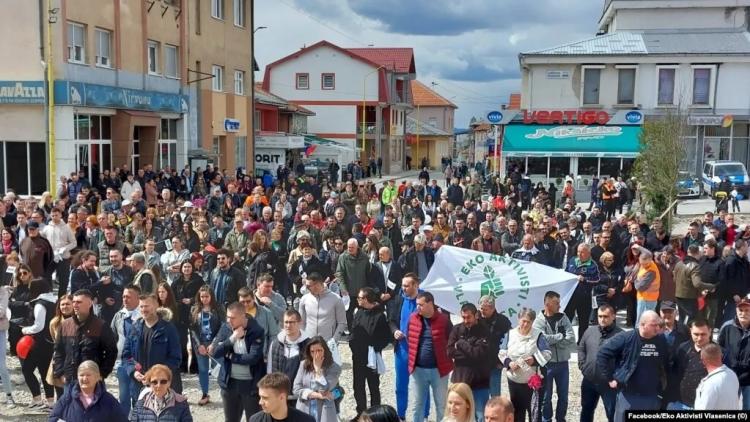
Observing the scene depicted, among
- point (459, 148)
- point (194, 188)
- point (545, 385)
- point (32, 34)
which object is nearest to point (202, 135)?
point (194, 188)

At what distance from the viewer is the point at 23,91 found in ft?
72.1

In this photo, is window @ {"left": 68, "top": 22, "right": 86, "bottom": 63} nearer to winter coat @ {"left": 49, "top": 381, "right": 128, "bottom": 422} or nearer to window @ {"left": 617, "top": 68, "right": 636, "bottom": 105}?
winter coat @ {"left": 49, "top": 381, "right": 128, "bottom": 422}

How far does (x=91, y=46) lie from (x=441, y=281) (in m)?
17.7

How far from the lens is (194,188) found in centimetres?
2508

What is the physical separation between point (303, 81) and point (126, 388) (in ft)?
173

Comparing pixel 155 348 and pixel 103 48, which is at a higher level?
pixel 103 48

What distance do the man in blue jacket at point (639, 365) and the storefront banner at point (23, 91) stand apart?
2011 cm

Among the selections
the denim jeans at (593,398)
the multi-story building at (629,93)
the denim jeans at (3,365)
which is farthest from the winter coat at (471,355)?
the multi-story building at (629,93)

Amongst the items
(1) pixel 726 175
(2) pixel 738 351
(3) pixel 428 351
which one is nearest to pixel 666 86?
(1) pixel 726 175

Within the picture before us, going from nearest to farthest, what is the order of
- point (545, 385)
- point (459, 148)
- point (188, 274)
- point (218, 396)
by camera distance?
1. point (545, 385)
2. point (218, 396)
3. point (188, 274)
4. point (459, 148)

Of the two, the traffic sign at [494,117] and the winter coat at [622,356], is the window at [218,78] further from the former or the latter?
the winter coat at [622,356]

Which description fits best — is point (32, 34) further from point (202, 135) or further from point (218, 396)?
point (218, 396)

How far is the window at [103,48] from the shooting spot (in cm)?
2442

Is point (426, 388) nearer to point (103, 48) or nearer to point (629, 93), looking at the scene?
point (103, 48)
